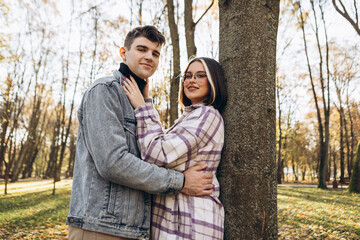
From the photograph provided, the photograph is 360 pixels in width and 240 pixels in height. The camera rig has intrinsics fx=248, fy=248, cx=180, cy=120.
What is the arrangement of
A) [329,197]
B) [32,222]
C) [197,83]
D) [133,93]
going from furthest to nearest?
[329,197]
[32,222]
[197,83]
[133,93]

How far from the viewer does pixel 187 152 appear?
6.08ft

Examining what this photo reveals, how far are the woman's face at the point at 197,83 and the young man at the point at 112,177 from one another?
2.11ft

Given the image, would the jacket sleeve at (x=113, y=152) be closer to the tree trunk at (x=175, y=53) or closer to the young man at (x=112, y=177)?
the young man at (x=112, y=177)

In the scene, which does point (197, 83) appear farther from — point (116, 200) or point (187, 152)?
point (116, 200)

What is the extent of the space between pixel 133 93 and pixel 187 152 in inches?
24.6

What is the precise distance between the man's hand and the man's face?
2.93 feet

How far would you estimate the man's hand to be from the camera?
5.94 feet

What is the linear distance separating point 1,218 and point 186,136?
8522 millimetres

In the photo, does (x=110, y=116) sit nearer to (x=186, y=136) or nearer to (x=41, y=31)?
(x=186, y=136)

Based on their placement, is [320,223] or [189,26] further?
[320,223]

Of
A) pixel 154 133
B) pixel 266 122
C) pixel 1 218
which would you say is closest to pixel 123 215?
pixel 154 133

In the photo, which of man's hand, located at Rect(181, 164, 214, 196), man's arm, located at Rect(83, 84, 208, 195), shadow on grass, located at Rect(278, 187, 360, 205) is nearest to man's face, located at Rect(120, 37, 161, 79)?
man's arm, located at Rect(83, 84, 208, 195)

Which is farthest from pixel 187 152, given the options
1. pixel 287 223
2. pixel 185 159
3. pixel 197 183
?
pixel 287 223

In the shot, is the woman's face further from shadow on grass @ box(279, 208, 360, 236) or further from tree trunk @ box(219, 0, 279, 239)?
shadow on grass @ box(279, 208, 360, 236)
